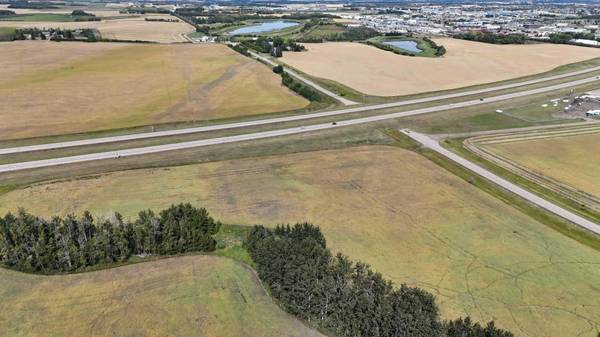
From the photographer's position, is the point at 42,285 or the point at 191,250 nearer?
the point at 42,285

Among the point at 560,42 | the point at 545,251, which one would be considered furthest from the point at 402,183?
the point at 560,42

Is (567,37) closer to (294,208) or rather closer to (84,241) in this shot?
(294,208)

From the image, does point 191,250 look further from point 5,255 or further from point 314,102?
point 314,102

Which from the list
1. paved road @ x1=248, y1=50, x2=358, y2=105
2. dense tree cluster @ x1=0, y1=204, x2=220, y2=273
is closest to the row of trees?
dense tree cluster @ x1=0, y1=204, x2=220, y2=273

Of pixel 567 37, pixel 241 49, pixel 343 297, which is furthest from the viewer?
pixel 567 37

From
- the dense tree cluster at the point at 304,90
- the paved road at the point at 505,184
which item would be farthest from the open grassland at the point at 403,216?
the dense tree cluster at the point at 304,90

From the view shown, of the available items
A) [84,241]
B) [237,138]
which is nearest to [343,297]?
[84,241]
